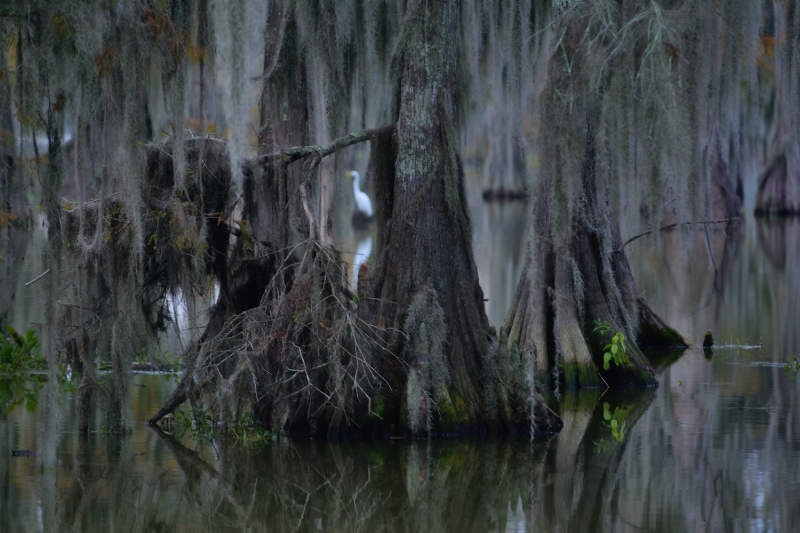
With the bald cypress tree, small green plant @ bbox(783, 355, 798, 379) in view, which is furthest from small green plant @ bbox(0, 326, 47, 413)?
small green plant @ bbox(783, 355, 798, 379)

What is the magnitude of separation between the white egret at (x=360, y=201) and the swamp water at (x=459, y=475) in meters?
24.4

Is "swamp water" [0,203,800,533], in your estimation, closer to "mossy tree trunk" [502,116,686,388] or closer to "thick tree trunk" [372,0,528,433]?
"mossy tree trunk" [502,116,686,388]

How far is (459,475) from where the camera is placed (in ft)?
20.9

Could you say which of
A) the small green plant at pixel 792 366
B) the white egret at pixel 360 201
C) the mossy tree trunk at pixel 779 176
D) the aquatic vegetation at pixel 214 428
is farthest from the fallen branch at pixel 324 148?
the white egret at pixel 360 201

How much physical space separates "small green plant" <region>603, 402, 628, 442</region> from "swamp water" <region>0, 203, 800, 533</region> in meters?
0.02

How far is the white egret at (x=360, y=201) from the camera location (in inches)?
1329

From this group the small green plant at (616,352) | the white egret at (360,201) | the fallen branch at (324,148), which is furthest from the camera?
the white egret at (360,201)

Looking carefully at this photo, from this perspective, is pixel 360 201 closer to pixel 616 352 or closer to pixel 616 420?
pixel 616 352

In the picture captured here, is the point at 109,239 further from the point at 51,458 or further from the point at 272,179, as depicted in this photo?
the point at 51,458

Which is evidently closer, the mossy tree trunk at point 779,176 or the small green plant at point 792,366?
the small green plant at point 792,366

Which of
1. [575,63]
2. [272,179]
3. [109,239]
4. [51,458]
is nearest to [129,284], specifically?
[109,239]

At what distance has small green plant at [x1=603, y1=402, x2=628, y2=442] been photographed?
24.9ft

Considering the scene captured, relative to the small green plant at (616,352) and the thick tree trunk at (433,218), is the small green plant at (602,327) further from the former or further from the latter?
the thick tree trunk at (433,218)

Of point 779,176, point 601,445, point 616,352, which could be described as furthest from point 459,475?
point 779,176
